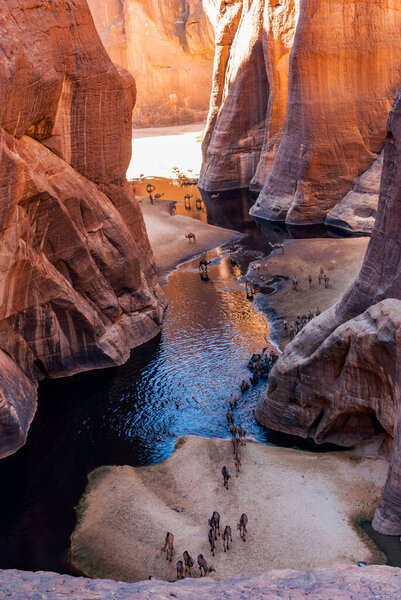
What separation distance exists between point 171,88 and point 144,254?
2475 inches

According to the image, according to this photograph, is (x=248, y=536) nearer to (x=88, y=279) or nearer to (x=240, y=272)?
(x=88, y=279)

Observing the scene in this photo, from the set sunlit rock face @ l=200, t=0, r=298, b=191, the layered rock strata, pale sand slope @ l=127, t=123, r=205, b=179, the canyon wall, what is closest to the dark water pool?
the layered rock strata

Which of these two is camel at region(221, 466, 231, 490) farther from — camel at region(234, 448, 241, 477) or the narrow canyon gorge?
camel at region(234, 448, 241, 477)

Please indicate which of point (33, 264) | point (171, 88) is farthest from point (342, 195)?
point (171, 88)

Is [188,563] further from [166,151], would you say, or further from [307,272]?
[166,151]

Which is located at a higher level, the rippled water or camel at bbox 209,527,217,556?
camel at bbox 209,527,217,556

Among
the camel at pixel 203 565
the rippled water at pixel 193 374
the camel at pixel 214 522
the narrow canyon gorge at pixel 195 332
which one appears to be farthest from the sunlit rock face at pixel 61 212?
the camel at pixel 203 565

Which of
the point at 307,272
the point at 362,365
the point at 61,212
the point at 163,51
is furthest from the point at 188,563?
the point at 163,51

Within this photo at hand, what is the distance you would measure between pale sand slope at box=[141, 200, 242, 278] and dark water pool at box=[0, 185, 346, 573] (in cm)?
736

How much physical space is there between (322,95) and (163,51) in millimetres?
50540

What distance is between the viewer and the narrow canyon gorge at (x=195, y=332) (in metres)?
17.1

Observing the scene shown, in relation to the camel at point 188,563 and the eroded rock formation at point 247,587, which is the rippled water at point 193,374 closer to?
the camel at point 188,563

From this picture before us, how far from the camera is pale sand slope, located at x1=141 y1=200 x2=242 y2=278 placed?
135 feet

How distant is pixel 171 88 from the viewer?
90625mm
